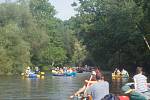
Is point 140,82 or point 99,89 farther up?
point 140,82

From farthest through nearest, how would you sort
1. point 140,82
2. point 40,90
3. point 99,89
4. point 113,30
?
point 113,30, point 40,90, point 140,82, point 99,89

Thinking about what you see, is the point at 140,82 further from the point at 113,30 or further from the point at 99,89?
the point at 113,30

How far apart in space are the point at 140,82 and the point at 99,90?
2.97m

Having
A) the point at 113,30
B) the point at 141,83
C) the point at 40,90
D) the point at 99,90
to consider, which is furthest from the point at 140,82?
the point at 113,30

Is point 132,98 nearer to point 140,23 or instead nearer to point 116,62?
point 140,23

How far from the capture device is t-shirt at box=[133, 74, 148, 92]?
59.4ft

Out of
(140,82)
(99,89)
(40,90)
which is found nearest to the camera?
(99,89)

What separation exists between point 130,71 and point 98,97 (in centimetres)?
7150

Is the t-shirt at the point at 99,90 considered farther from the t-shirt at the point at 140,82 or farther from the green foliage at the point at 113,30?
the green foliage at the point at 113,30

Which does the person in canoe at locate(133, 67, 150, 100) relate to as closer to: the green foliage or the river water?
the river water

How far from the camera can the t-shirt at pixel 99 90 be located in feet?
51.3

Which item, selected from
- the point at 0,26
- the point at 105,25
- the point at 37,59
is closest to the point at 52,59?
the point at 37,59

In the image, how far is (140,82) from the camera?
1822 cm

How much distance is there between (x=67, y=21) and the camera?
183 metres
